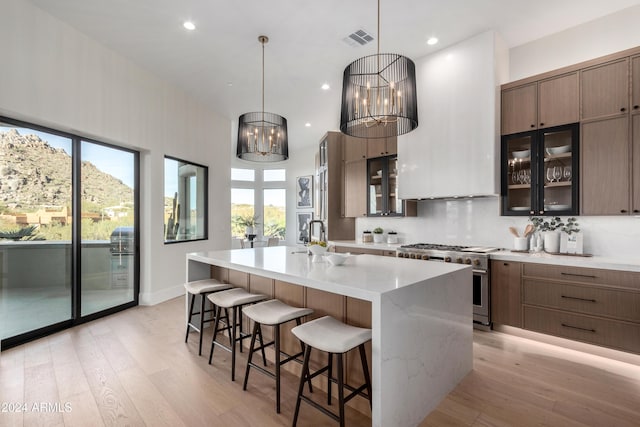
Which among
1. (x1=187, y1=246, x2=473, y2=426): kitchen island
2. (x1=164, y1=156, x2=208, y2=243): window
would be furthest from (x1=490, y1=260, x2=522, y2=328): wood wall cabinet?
(x1=164, y1=156, x2=208, y2=243): window

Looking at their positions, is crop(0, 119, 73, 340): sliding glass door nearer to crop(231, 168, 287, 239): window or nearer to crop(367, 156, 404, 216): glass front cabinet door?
crop(367, 156, 404, 216): glass front cabinet door

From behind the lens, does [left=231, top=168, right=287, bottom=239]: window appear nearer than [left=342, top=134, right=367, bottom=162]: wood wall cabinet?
No

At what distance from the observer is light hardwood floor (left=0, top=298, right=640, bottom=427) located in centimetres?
193

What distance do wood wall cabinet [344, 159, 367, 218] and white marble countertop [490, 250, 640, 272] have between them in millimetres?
2205

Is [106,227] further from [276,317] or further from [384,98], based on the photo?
[384,98]

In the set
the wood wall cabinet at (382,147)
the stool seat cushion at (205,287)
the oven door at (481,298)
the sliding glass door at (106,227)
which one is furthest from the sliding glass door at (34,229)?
the oven door at (481,298)

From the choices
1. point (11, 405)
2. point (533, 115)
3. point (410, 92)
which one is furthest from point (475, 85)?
point (11, 405)

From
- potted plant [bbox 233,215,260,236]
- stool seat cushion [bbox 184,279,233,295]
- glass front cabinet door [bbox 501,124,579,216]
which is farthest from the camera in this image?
potted plant [bbox 233,215,260,236]

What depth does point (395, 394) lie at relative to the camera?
168 cm

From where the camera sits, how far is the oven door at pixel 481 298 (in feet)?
11.0

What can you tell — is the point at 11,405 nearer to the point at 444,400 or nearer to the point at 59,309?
the point at 59,309

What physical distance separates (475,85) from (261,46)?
2604 mm

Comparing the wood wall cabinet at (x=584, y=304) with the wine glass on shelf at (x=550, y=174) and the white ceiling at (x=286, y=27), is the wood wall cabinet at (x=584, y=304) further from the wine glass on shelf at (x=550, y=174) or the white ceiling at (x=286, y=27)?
the white ceiling at (x=286, y=27)

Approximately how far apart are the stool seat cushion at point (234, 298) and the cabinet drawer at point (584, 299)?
8.87 feet
